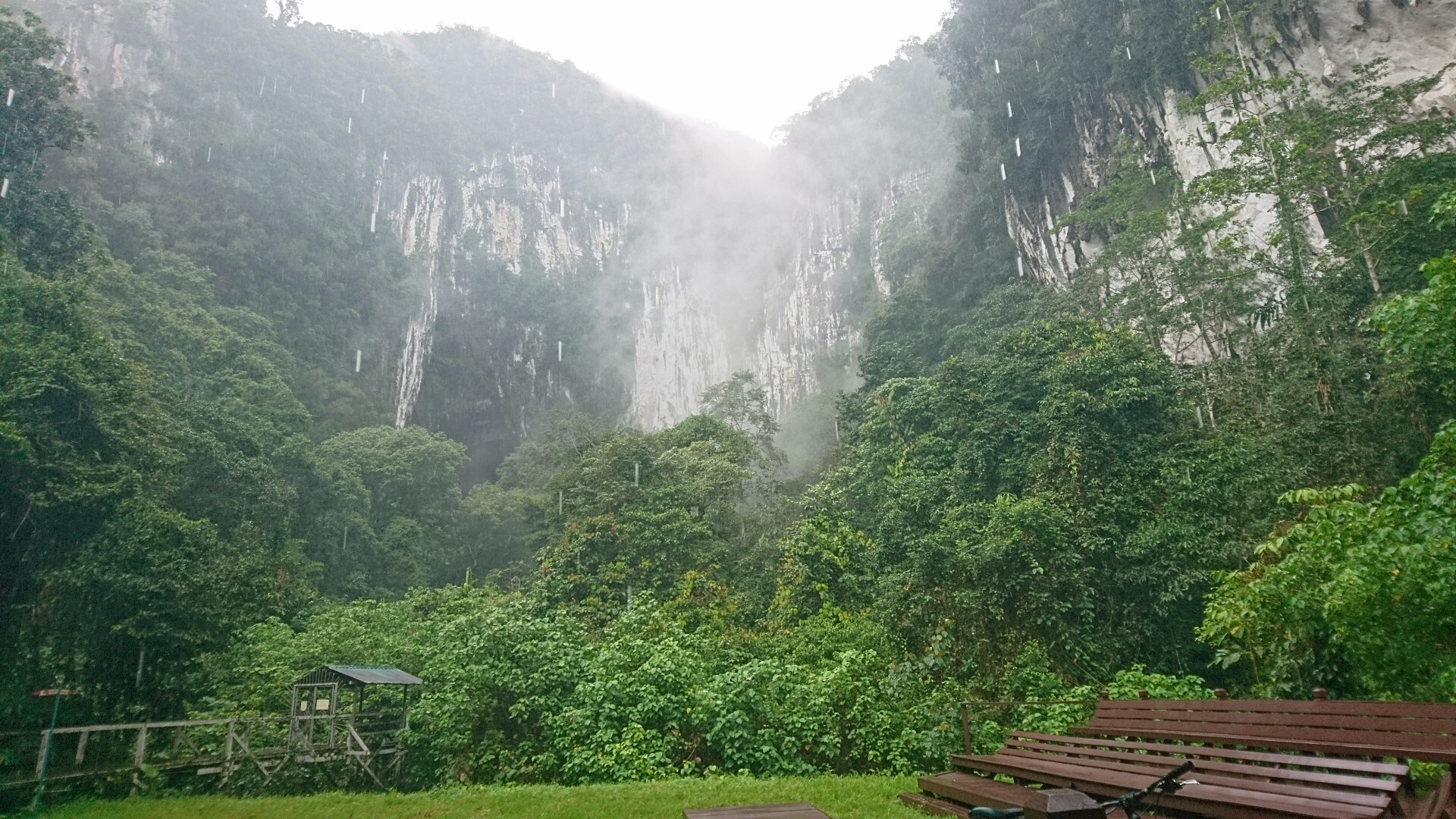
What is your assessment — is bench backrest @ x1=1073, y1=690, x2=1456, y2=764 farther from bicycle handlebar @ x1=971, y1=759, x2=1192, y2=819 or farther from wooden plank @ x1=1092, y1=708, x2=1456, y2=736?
bicycle handlebar @ x1=971, y1=759, x2=1192, y2=819

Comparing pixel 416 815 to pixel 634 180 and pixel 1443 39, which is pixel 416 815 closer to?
pixel 1443 39

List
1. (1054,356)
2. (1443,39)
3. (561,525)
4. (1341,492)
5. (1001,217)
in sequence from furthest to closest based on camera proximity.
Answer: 1. (1001,217)
2. (561,525)
3. (1054,356)
4. (1443,39)
5. (1341,492)

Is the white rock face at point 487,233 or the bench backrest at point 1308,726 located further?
the white rock face at point 487,233

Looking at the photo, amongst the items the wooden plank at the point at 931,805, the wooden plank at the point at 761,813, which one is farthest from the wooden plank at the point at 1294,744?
the wooden plank at the point at 761,813

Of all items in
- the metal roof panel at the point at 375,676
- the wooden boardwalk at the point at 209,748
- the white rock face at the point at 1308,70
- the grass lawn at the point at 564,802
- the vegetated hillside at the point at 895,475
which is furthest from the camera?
the white rock face at the point at 1308,70

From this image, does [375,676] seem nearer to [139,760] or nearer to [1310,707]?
[139,760]

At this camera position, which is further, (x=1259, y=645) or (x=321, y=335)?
(x=321, y=335)

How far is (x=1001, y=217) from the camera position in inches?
911

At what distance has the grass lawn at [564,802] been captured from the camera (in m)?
5.36

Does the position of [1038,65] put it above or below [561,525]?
above

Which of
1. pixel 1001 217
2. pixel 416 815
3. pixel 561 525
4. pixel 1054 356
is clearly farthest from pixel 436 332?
pixel 416 815

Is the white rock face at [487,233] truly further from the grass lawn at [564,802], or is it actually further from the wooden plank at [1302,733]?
the wooden plank at [1302,733]

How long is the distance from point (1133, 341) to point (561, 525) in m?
13.6

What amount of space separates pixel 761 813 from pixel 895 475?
12.6 metres
